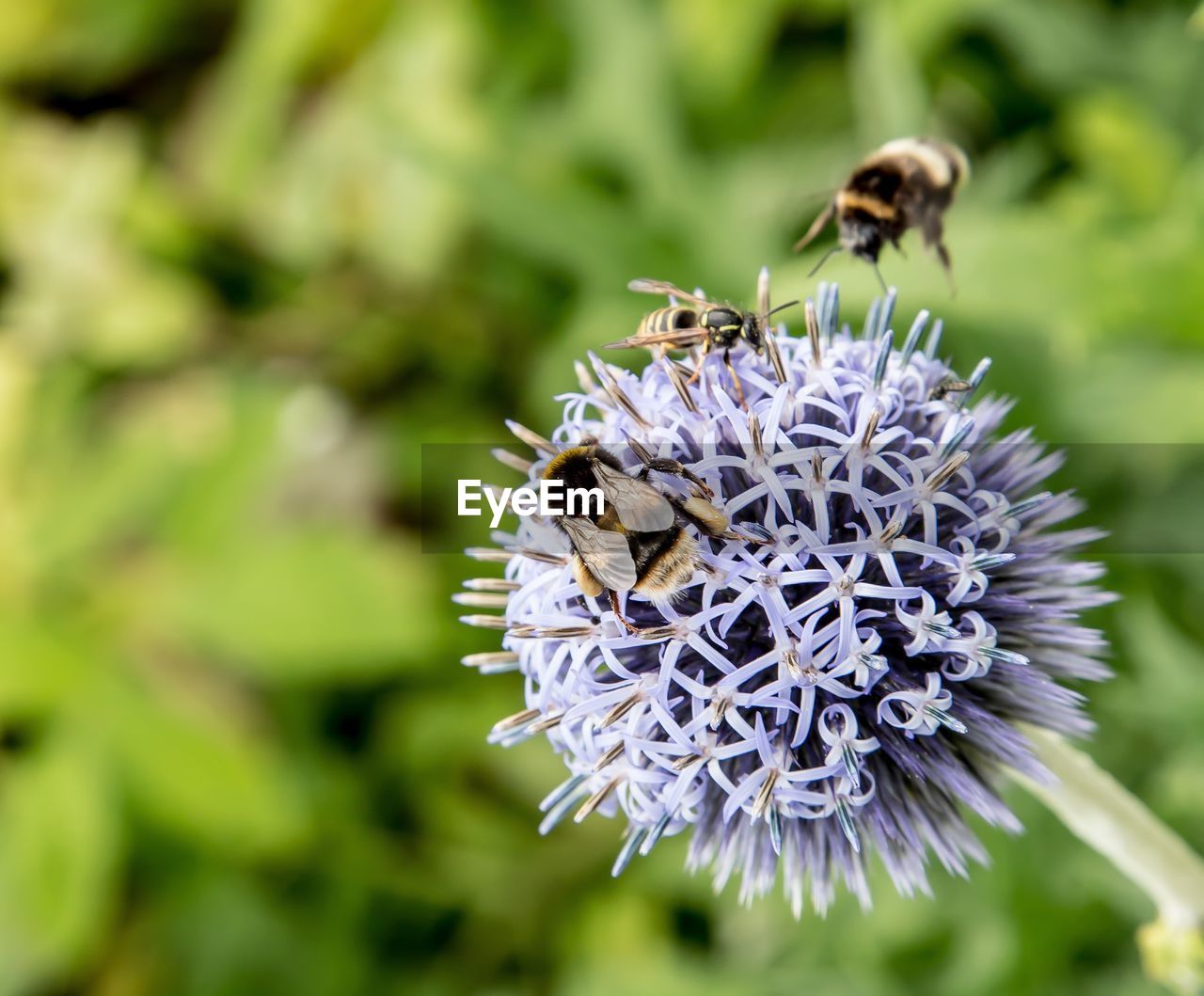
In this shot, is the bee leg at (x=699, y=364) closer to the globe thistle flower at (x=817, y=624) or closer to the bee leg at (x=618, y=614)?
the globe thistle flower at (x=817, y=624)

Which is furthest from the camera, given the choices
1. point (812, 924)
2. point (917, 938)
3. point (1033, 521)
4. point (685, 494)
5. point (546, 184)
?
point (546, 184)

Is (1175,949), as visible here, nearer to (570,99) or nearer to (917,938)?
(917,938)

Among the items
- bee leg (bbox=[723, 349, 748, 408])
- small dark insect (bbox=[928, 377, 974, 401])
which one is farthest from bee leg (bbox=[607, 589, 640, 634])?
small dark insect (bbox=[928, 377, 974, 401])

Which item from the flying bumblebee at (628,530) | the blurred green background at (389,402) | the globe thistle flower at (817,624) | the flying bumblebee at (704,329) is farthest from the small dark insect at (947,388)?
the blurred green background at (389,402)

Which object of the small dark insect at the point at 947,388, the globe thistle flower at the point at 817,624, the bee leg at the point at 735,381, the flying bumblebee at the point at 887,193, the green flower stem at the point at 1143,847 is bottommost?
the green flower stem at the point at 1143,847

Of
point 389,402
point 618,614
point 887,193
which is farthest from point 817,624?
point 389,402

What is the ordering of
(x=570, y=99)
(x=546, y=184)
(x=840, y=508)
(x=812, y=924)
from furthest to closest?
(x=570, y=99), (x=546, y=184), (x=812, y=924), (x=840, y=508)

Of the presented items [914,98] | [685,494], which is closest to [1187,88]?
[914,98]

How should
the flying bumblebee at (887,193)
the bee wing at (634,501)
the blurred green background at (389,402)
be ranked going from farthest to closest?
the blurred green background at (389,402)
the flying bumblebee at (887,193)
the bee wing at (634,501)
